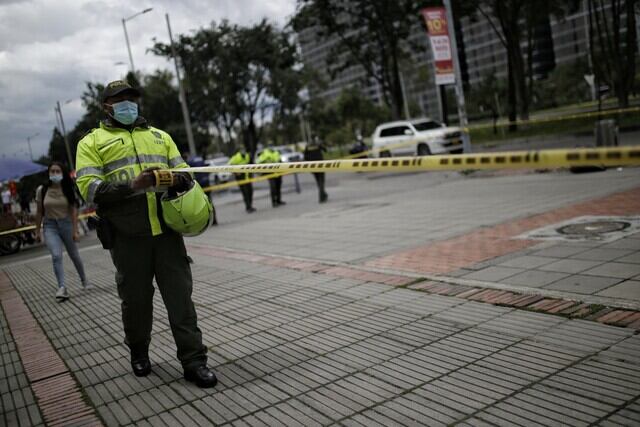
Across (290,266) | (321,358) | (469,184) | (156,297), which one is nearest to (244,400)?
(321,358)

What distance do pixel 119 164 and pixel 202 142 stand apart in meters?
54.9

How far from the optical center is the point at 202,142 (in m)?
57.2

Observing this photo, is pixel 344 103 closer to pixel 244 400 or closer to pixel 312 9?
pixel 312 9

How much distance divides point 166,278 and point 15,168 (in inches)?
698

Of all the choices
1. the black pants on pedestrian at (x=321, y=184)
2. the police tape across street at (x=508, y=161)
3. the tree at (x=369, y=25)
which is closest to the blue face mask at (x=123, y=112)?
the police tape across street at (x=508, y=161)

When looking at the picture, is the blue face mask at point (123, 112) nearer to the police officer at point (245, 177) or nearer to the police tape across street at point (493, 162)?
the police tape across street at point (493, 162)

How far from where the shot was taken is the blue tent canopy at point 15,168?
18066 millimetres

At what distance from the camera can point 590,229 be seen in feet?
22.9

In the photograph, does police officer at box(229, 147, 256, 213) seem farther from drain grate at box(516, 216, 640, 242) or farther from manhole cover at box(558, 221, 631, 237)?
manhole cover at box(558, 221, 631, 237)

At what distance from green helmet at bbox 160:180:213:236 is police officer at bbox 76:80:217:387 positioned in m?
0.09

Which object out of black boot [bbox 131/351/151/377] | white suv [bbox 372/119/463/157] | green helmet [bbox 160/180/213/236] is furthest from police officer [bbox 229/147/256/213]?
green helmet [bbox 160/180/213/236]

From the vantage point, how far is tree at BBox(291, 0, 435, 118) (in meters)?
29.2

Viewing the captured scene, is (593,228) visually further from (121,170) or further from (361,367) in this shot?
(121,170)

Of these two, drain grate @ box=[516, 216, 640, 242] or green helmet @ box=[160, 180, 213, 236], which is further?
drain grate @ box=[516, 216, 640, 242]
